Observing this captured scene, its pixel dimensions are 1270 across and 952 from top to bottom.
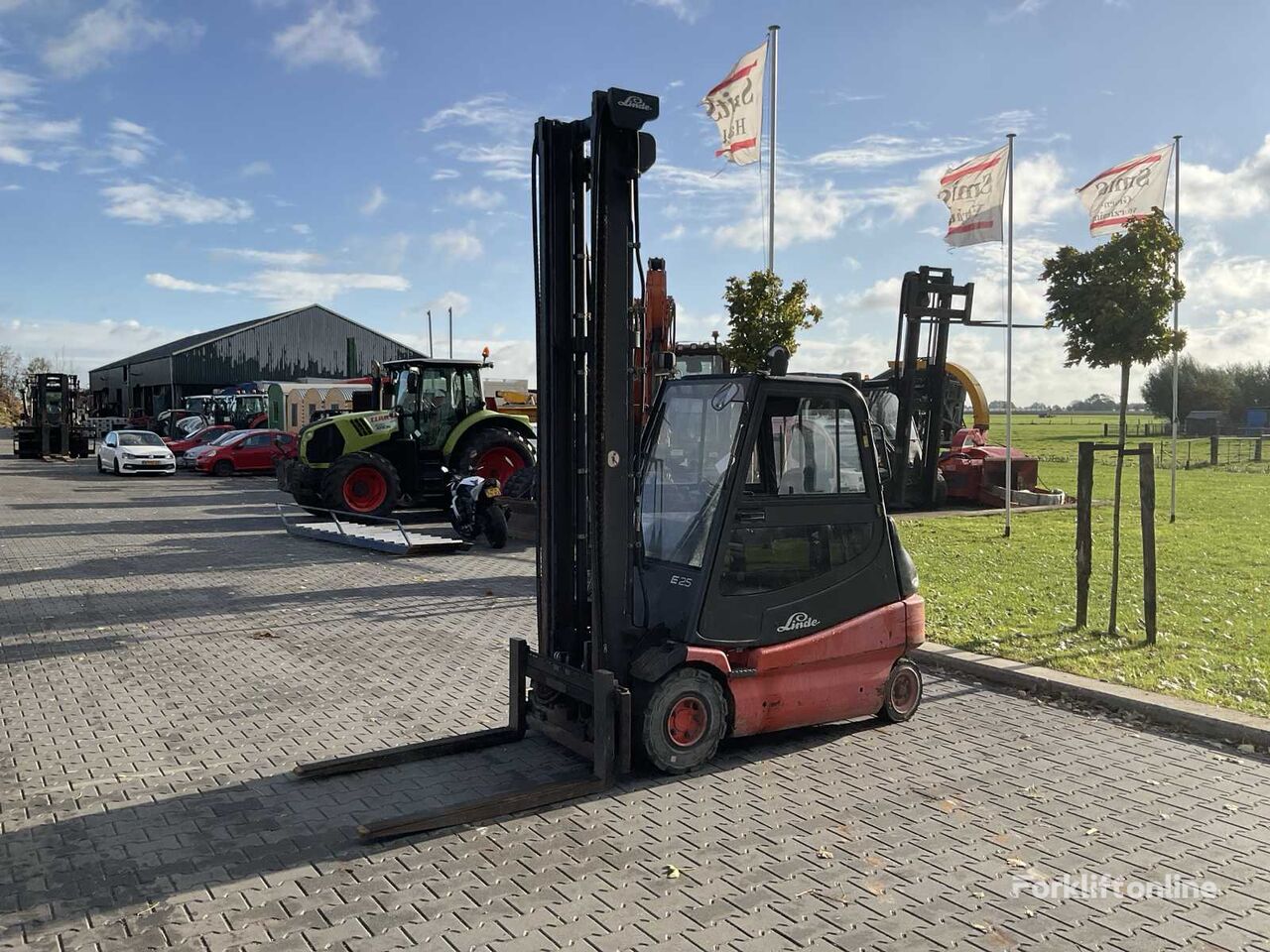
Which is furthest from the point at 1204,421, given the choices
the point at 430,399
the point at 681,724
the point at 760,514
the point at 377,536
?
the point at 681,724

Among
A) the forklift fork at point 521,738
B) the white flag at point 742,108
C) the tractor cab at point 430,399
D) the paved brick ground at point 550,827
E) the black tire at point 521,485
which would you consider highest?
the white flag at point 742,108

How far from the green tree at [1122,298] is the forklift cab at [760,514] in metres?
21.6

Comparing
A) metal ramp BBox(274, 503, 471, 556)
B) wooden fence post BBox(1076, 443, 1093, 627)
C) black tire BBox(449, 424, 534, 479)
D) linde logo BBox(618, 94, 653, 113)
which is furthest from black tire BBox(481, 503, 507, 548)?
linde logo BBox(618, 94, 653, 113)

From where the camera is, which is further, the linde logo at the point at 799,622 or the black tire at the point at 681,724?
the linde logo at the point at 799,622

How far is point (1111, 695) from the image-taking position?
7.09m

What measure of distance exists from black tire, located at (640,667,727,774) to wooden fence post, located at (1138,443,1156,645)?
4.74m

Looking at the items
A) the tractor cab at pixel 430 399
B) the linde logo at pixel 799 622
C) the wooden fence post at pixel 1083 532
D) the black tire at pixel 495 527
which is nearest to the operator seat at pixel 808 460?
the linde logo at pixel 799 622

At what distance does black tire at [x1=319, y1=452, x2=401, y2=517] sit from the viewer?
61.0ft

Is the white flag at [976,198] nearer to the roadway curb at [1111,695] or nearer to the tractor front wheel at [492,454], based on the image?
the tractor front wheel at [492,454]

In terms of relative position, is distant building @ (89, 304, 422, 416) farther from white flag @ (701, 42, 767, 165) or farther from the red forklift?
the red forklift

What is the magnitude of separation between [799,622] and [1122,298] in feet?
80.0

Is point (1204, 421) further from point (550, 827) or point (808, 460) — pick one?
point (550, 827)

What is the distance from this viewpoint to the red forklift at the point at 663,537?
5609mm

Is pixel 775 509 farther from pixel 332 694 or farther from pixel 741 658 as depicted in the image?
pixel 332 694
